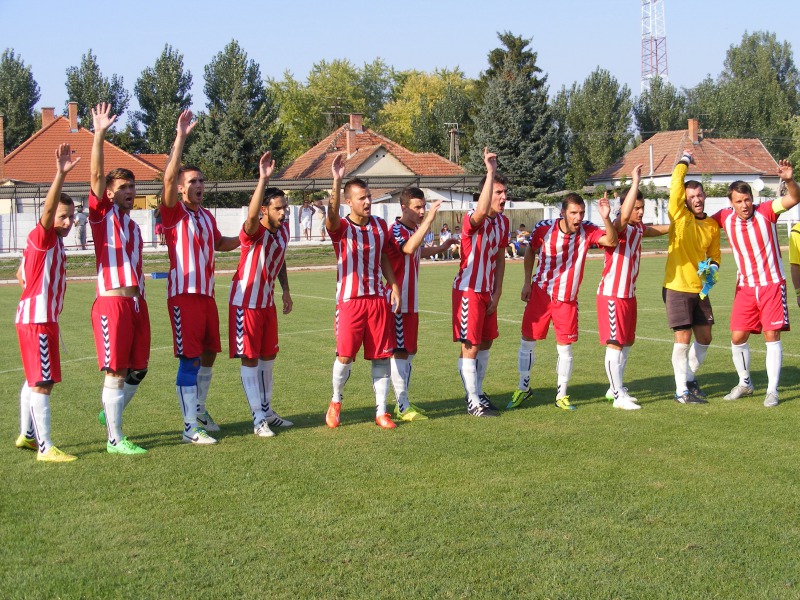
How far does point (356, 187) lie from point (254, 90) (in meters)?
54.1

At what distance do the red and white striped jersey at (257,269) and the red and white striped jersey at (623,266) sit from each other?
332 cm

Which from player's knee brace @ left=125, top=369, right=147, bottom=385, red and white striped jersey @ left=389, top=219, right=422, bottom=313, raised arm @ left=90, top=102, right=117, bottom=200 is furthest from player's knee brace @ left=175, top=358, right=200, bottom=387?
red and white striped jersey @ left=389, top=219, right=422, bottom=313

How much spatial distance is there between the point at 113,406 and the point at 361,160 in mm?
53987

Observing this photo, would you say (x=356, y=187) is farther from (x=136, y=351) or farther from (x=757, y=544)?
(x=757, y=544)

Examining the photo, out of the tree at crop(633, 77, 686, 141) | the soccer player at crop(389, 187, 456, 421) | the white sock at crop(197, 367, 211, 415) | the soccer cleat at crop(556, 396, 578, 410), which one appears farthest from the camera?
the tree at crop(633, 77, 686, 141)

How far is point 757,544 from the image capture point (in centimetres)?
521

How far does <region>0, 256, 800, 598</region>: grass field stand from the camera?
15.8ft

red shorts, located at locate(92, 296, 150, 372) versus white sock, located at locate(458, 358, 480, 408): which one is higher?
red shorts, located at locate(92, 296, 150, 372)

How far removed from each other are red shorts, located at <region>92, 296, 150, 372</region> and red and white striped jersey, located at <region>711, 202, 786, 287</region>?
5798 mm

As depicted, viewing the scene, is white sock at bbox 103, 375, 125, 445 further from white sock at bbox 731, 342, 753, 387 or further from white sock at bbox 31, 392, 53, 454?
white sock at bbox 731, 342, 753, 387

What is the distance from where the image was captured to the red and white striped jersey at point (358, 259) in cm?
845

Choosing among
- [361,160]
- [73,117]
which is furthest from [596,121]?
[73,117]

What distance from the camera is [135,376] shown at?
779cm

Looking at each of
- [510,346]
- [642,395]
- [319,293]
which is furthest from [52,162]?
[642,395]
